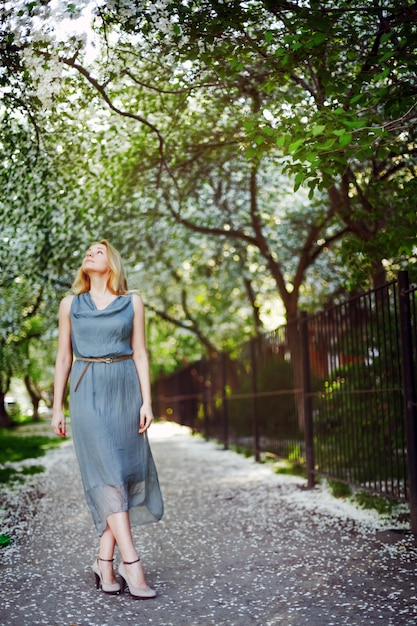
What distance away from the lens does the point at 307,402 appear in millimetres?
9406

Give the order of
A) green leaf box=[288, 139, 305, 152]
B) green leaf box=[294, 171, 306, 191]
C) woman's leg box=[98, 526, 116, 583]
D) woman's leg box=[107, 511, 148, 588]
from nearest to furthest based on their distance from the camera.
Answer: green leaf box=[288, 139, 305, 152] → woman's leg box=[107, 511, 148, 588] → woman's leg box=[98, 526, 116, 583] → green leaf box=[294, 171, 306, 191]

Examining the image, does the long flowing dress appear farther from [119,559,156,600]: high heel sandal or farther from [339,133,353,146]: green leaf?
[339,133,353,146]: green leaf

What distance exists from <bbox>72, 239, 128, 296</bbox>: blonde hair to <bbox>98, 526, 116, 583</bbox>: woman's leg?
1.46 meters

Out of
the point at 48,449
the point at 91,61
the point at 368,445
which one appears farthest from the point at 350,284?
the point at 48,449

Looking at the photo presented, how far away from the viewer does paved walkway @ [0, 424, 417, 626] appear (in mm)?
4145

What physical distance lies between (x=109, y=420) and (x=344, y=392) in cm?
395

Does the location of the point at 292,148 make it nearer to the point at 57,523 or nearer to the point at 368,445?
the point at 368,445

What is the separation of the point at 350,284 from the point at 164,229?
22.1ft

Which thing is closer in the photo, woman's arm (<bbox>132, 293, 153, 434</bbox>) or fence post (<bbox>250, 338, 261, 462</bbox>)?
woman's arm (<bbox>132, 293, 153, 434</bbox>)

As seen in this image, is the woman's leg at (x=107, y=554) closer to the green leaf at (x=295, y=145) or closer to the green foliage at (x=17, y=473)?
the green leaf at (x=295, y=145)

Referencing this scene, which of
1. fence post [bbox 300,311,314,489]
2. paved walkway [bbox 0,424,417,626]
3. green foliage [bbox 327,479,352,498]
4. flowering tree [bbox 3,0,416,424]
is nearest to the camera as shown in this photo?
paved walkway [bbox 0,424,417,626]

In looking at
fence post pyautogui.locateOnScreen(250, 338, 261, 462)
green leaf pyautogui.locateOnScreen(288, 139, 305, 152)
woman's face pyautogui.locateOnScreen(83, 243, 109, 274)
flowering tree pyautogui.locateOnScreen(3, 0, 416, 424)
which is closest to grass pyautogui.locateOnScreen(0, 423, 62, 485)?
fence post pyautogui.locateOnScreen(250, 338, 261, 462)

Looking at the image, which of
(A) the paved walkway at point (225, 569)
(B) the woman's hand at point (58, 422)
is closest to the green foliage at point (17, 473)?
(A) the paved walkway at point (225, 569)

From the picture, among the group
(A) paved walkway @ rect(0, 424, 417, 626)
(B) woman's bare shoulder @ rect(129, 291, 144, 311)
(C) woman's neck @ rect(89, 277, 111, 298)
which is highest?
(C) woman's neck @ rect(89, 277, 111, 298)
